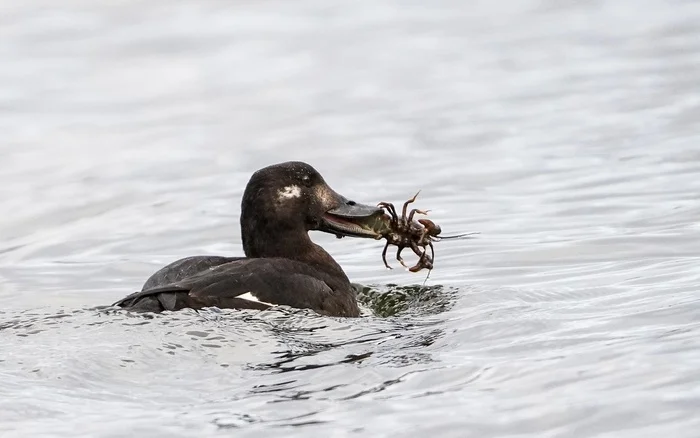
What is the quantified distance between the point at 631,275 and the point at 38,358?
4.25 m

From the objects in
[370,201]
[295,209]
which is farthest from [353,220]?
[370,201]

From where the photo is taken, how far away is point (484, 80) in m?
18.8

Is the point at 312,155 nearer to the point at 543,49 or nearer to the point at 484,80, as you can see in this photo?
the point at 484,80

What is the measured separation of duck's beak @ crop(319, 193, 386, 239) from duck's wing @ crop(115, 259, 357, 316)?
2.51 ft

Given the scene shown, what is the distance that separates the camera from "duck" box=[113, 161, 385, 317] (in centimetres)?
779

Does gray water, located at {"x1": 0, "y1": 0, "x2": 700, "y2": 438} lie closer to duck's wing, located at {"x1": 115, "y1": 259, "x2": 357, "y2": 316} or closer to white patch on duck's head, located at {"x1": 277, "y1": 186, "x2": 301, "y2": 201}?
duck's wing, located at {"x1": 115, "y1": 259, "x2": 357, "y2": 316}

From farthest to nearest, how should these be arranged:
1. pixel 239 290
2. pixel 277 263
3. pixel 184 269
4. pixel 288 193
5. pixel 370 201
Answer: pixel 370 201 < pixel 288 193 < pixel 184 269 < pixel 277 263 < pixel 239 290

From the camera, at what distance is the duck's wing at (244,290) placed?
7.73 metres

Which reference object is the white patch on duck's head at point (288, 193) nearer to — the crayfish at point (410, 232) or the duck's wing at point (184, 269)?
the crayfish at point (410, 232)

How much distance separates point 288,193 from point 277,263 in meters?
0.86

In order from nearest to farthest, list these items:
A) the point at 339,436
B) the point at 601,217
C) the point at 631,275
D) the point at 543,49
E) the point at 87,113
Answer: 1. the point at 339,436
2. the point at 631,275
3. the point at 601,217
4. the point at 87,113
5. the point at 543,49

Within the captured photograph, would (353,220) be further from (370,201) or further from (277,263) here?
(370,201)

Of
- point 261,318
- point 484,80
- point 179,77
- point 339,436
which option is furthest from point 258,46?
point 339,436

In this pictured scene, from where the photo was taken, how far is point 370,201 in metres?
13.6
